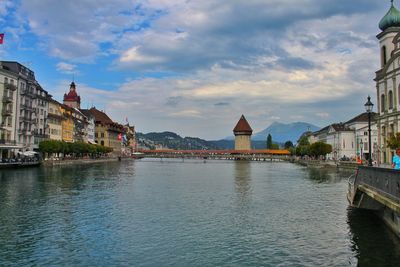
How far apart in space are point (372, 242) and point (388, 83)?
51111mm

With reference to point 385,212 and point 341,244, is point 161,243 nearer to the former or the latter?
point 341,244

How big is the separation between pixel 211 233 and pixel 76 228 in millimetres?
7257

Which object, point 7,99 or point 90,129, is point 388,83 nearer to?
point 7,99

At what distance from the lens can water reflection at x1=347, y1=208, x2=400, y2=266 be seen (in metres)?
17.1

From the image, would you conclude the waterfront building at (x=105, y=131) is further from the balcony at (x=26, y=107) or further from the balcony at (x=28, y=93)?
the balcony at (x=26, y=107)

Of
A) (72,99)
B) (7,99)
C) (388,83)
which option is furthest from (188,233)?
(72,99)

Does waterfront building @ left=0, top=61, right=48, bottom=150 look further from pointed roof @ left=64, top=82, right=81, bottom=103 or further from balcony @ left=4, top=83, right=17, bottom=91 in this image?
pointed roof @ left=64, top=82, right=81, bottom=103

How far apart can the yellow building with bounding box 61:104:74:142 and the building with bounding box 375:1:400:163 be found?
3465 inches

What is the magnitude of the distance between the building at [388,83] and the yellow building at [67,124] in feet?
289

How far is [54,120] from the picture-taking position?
11538 centimetres

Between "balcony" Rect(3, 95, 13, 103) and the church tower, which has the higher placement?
the church tower

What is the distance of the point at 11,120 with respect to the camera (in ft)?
278

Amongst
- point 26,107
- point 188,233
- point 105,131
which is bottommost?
point 188,233

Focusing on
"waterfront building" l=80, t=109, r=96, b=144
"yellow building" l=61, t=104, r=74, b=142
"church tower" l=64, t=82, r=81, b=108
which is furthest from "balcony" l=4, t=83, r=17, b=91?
"church tower" l=64, t=82, r=81, b=108
